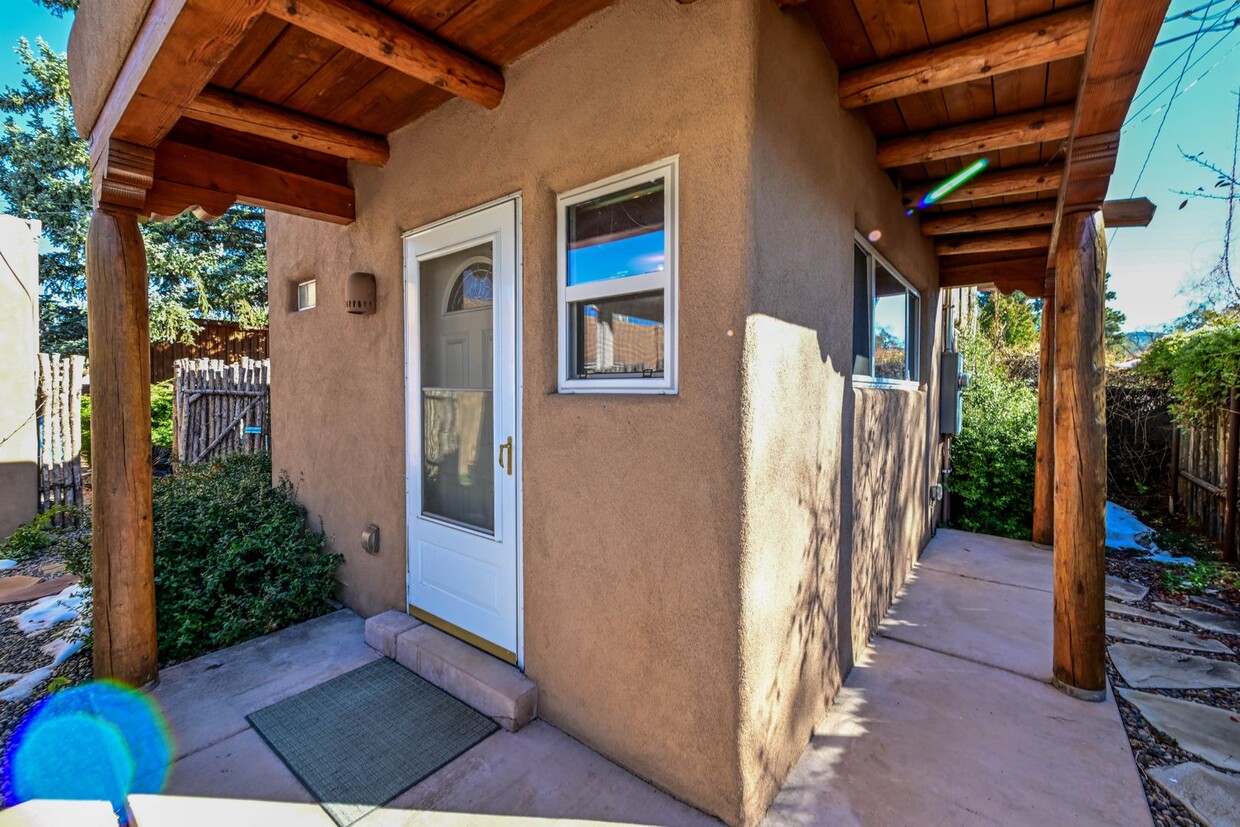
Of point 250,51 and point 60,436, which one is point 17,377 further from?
point 250,51

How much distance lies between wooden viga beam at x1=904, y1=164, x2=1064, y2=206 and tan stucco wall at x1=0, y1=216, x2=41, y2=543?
8.81m

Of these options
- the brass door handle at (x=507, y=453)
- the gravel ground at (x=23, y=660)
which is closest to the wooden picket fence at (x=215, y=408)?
the gravel ground at (x=23, y=660)

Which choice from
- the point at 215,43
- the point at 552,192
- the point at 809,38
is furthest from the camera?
the point at 552,192

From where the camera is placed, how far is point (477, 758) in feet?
8.03

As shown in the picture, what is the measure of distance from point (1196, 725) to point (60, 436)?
9966 mm

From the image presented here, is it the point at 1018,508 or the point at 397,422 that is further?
the point at 1018,508

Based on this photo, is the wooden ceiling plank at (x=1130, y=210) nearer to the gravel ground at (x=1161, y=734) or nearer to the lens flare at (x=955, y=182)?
the lens flare at (x=955, y=182)

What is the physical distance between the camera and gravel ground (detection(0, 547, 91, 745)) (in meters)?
2.79

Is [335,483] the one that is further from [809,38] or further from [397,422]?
[809,38]

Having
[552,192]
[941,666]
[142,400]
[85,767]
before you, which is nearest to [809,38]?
[552,192]

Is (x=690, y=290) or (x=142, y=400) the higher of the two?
(x=690, y=290)

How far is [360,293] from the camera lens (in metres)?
3.66

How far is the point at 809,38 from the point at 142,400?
382 centimetres

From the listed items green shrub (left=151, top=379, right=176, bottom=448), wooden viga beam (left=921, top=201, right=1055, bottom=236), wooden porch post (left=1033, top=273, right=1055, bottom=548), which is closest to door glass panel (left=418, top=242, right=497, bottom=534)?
wooden viga beam (left=921, top=201, right=1055, bottom=236)
